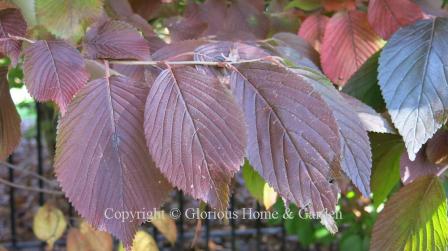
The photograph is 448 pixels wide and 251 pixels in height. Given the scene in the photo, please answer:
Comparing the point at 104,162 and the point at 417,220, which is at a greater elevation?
the point at 104,162

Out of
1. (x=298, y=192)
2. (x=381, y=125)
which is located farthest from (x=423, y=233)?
(x=298, y=192)

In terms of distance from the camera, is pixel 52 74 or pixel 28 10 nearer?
pixel 52 74

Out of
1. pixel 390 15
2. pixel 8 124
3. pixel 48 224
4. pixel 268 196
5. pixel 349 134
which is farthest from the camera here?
pixel 48 224

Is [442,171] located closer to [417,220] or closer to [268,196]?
[417,220]

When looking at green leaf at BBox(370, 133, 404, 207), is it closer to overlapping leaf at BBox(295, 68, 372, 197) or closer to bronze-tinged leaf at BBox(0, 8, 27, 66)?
overlapping leaf at BBox(295, 68, 372, 197)

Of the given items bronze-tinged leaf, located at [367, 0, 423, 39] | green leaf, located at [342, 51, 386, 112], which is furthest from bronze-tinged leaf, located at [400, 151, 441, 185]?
bronze-tinged leaf, located at [367, 0, 423, 39]

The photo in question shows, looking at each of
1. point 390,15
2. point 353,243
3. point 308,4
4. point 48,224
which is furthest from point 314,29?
point 353,243

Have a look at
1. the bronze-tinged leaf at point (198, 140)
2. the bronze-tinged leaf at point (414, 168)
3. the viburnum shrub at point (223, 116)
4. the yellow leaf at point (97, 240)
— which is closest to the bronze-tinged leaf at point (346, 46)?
the viburnum shrub at point (223, 116)
